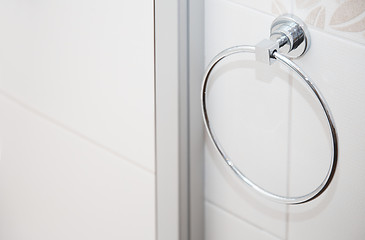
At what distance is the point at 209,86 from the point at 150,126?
0.12 m

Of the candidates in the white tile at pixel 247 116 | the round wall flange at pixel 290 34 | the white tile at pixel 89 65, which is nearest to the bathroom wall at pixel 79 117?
the white tile at pixel 89 65

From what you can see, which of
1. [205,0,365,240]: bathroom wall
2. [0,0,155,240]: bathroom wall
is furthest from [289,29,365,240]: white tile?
[0,0,155,240]: bathroom wall

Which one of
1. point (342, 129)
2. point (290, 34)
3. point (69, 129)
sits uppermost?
point (290, 34)

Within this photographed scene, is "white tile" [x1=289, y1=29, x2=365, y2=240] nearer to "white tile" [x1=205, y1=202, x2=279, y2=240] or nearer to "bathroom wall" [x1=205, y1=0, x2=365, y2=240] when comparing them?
"bathroom wall" [x1=205, y1=0, x2=365, y2=240]

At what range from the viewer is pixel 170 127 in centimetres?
82

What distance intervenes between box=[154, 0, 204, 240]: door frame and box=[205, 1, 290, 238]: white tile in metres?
0.02

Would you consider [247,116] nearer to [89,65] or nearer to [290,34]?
[290,34]

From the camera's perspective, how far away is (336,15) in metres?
0.65

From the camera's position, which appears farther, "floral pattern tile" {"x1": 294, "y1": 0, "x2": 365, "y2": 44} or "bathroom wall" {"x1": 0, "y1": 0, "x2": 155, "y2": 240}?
"bathroom wall" {"x1": 0, "y1": 0, "x2": 155, "y2": 240}

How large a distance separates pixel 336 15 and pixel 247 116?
192mm

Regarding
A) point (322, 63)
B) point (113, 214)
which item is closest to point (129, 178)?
point (113, 214)

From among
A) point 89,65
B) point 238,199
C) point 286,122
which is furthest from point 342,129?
point 89,65

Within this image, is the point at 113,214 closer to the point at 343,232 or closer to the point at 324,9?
the point at 343,232

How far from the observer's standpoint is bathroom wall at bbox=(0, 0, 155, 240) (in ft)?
2.90
